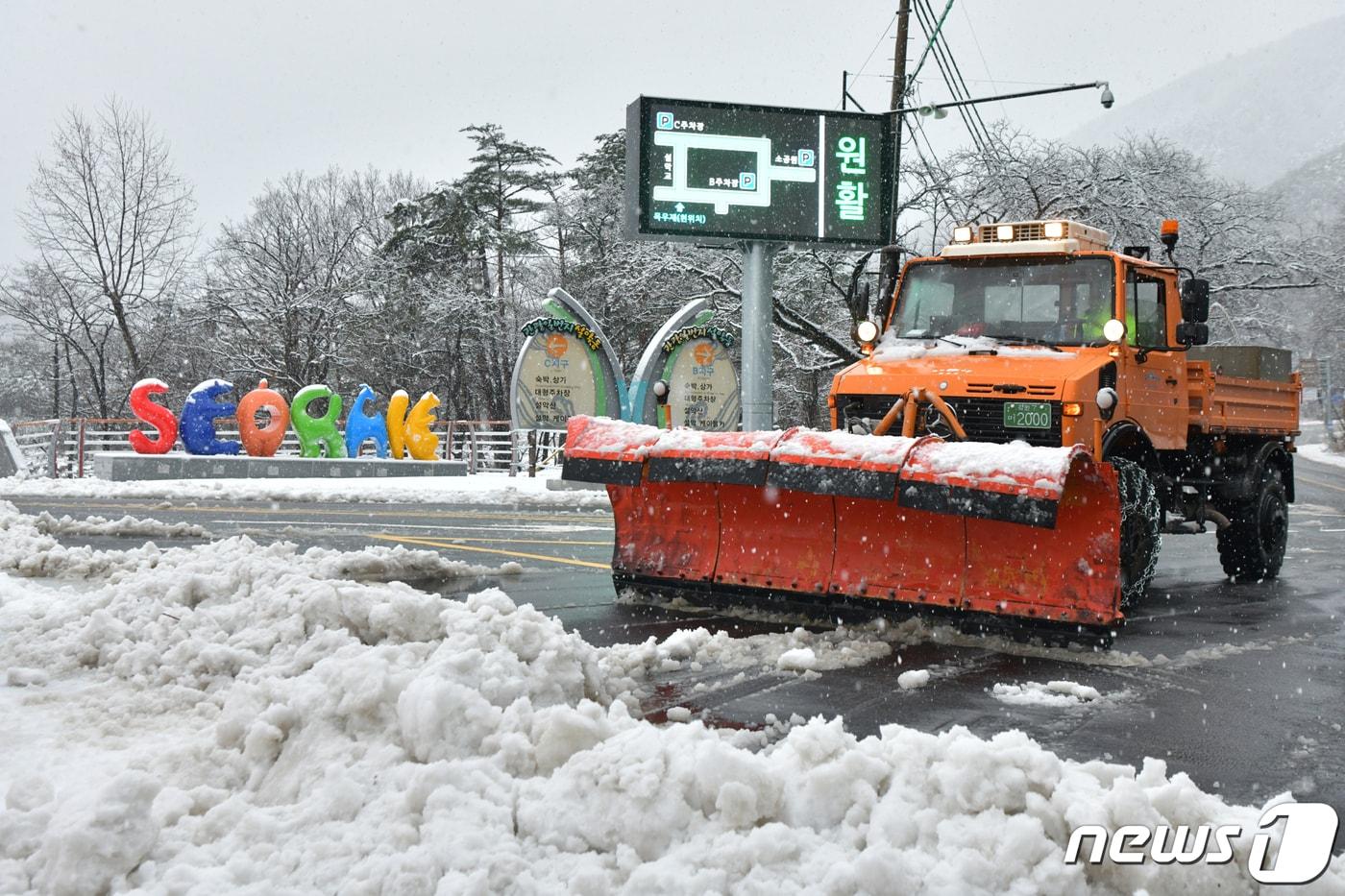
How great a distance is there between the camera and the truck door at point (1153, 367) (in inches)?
346

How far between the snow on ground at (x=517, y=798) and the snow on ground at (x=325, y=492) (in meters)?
14.6

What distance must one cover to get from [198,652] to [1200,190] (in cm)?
3319

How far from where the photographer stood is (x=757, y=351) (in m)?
21.9

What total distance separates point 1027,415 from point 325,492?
48.1ft

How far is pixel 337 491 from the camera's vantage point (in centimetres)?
2025

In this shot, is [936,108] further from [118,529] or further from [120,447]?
[120,447]

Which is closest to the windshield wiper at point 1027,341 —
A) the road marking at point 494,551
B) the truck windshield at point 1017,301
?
the truck windshield at point 1017,301

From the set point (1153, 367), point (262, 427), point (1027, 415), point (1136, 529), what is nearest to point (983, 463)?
point (1027, 415)

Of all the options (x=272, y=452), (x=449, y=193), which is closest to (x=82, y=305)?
(x=449, y=193)

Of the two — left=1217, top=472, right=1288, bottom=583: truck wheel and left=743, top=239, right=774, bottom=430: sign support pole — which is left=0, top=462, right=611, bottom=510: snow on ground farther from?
left=1217, top=472, right=1288, bottom=583: truck wheel

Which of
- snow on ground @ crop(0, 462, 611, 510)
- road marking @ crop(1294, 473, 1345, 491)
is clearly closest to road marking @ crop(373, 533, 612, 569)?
snow on ground @ crop(0, 462, 611, 510)

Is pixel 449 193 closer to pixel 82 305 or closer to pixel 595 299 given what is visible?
pixel 595 299

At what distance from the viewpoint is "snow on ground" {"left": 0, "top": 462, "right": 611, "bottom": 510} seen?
760 inches

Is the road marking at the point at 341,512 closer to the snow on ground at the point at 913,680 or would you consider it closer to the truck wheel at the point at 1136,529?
the truck wheel at the point at 1136,529
